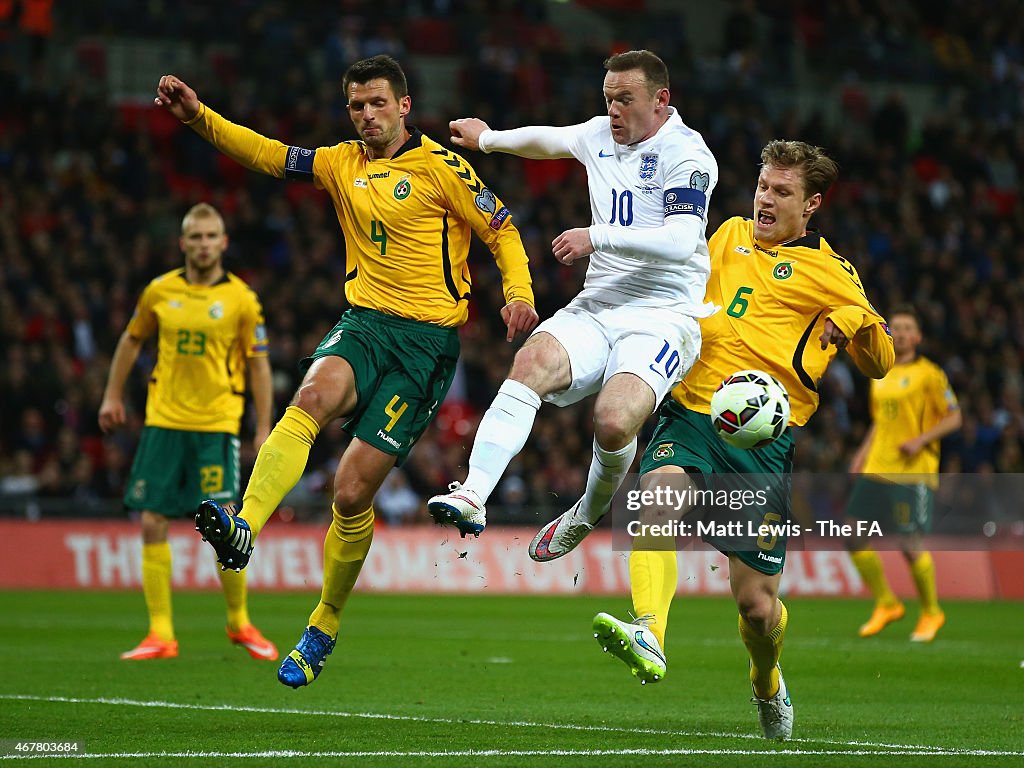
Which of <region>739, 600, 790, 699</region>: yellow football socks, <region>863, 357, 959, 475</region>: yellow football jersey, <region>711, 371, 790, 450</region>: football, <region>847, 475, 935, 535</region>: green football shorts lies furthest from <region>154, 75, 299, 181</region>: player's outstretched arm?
<region>863, 357, 959, 475</region>: yellow football jersey

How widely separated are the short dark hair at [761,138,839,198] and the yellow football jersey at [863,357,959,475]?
20.8 feet

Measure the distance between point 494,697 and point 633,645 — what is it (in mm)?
2584

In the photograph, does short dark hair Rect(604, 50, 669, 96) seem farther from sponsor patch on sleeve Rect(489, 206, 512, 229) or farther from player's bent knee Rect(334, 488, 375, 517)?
player's bent knee Rect(334, 488, 375, 517)

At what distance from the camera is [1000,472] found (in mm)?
20031

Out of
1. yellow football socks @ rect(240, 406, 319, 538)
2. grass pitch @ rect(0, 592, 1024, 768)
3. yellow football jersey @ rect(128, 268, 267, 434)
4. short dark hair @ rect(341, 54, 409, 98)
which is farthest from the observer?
yellow football jersey @ rect(128, 268, 267, 434)

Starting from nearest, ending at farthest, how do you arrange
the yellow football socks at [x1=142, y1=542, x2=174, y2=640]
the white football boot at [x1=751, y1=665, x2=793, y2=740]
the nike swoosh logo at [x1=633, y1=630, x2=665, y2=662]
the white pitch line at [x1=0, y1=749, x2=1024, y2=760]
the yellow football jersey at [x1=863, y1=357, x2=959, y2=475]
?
1. the white pitch line at [x1=0, y1=749, x2=1024, y2=760]
2. the nike swoosh logo at [x1=633, y1=630, x2=665, y2=662]
3. the white football boot at [x1=751, y1=665, x2=793, y2=740]
4. the yellow football socks at [x1=142, y1=542, x2=174, y2=640]
5. the yellow football jersey at [x1=863, y1=357, x2=959, y2=475]

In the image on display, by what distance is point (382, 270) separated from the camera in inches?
300

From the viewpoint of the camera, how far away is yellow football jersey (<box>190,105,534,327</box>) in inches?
298

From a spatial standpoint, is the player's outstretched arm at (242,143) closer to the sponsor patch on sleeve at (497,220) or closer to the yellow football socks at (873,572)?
the sponsor patch on sleeve at (497,220)

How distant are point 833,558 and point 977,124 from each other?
10.6 m

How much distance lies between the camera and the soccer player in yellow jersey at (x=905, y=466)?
12906 mm

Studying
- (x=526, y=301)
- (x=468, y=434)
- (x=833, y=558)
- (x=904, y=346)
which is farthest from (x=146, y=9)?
(x=526, y=301)

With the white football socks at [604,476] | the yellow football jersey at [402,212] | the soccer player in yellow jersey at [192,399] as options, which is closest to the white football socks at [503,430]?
the white football socks at [604,476]

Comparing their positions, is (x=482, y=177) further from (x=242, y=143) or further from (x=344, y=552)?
(x=344, y=552)
